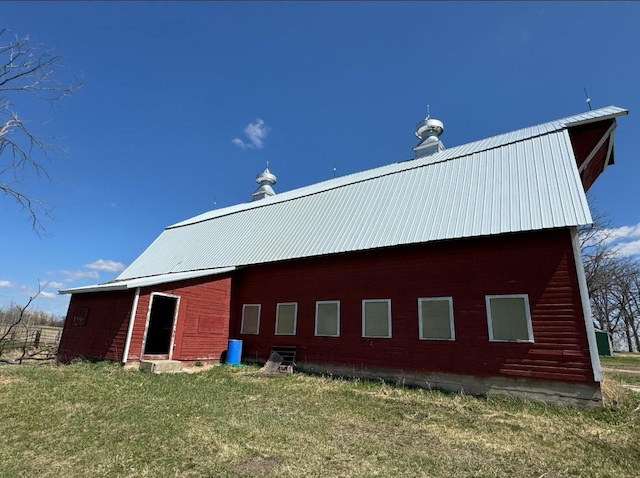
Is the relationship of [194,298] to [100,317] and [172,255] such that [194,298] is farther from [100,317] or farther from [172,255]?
[172,255]

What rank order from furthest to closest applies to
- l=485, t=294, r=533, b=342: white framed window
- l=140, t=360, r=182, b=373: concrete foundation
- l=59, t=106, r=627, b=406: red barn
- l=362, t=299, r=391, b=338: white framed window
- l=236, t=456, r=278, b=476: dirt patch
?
l=140, t=360, r=182, b=373: concrete foundation < l=362, t=299, r=391, b=338: white framed window < l=485, t=294, r=533, b=342: white framed window < l=59, t=106, r=627, b=406: red barn < l=236, t=456, r=278, b=476: dirt patch

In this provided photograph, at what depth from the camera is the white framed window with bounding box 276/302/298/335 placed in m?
13.0

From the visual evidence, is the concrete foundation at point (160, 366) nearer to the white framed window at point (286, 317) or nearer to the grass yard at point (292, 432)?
the grass yard at point (292, 432)

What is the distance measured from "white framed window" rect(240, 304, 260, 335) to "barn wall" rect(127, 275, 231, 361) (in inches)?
24.8

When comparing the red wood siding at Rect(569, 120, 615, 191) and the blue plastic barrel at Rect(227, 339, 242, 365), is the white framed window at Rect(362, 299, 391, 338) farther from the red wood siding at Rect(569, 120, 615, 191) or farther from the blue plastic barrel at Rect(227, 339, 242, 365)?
the red wood siding at Rect(569, 120, 615, 191)

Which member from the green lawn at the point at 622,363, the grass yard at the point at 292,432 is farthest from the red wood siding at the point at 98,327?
the green lawn at the point at 622,363

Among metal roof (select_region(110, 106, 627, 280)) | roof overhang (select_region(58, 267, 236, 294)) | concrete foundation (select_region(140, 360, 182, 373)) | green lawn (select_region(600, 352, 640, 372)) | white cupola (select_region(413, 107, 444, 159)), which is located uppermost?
white cupola (select_region(413, 107, 444, 159))

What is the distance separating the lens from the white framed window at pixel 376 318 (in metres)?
10.9

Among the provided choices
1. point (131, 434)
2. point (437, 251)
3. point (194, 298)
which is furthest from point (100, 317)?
point (437, 251)

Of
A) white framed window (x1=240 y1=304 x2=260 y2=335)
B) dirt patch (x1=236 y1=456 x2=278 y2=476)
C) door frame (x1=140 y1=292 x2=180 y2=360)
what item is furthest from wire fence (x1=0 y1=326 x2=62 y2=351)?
dirt patch (x1=236 y1=456 x2=278 y2=476)

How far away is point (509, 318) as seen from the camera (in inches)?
354

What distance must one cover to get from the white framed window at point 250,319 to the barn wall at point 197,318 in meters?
0.63

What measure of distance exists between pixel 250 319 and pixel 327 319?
3693 millimetres

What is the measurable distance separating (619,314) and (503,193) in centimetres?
3856
